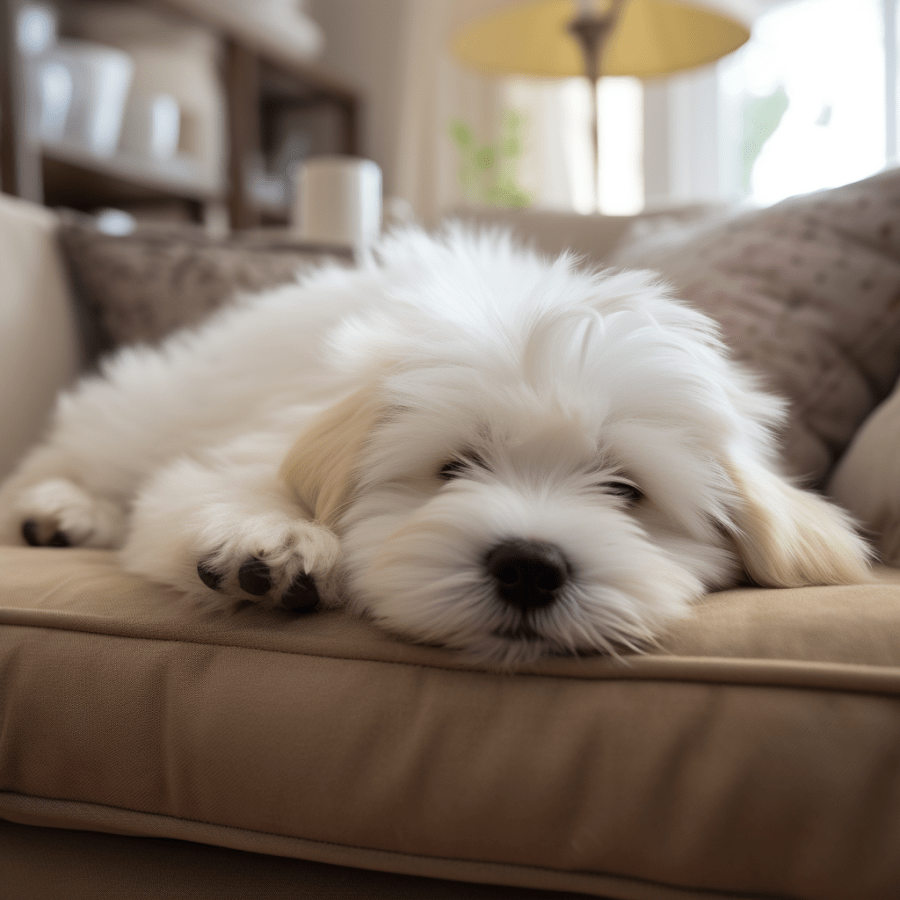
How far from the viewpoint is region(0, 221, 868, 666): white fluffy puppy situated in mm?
903

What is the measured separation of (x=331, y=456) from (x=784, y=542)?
607 mm

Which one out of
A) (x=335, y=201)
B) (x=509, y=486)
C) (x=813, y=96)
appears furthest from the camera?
(x=813, y=96)

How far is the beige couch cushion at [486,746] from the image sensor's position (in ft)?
2.45

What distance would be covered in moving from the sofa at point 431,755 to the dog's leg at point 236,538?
4 cm

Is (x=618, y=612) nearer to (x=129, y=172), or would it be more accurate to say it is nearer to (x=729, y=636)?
(x=729, y=636)

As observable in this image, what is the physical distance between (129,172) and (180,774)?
335 cm

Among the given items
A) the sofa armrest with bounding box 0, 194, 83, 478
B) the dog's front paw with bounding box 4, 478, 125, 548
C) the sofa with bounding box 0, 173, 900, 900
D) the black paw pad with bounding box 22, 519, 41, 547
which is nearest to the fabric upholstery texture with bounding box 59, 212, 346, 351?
the sofa armrest with bounding box 0, 194, 83, 478

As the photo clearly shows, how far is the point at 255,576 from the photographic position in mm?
947

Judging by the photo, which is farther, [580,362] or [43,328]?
[43,328]

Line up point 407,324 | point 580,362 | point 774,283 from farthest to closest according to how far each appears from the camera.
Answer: point 774,283 < point 407,324 < point 580,362

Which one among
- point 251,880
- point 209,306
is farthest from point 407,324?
point 209,306

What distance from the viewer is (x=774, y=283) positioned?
1486 millimetres

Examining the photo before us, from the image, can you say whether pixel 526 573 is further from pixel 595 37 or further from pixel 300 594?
pixel 595 37

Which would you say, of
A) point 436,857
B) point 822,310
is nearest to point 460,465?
point 436,857
